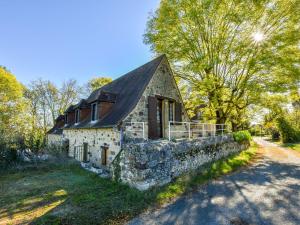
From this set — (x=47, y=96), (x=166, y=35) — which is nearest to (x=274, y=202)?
(x=166, y=35)

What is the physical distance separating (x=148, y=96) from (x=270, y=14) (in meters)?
11.4

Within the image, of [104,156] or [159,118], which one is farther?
[159,118]

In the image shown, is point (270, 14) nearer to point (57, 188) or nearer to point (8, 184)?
point (57, 188)

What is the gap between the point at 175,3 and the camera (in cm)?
1345

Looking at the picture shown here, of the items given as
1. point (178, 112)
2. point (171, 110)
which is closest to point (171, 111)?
point (171, 110)

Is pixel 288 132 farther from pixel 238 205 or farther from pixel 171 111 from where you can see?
pixel 238 205

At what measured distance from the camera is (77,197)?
20.8ft

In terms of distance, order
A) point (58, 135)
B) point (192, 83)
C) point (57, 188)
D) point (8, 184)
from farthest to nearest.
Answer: point (58, 135) < point (192, 83) < point (8, 184) < point (57, 188)

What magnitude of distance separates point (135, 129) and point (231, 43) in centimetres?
1072

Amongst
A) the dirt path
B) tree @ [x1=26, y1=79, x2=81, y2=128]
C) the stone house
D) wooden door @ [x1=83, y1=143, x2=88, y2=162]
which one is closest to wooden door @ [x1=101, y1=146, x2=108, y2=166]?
the stone house

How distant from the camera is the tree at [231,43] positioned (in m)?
12.4

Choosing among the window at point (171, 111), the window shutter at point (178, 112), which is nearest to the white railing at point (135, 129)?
the window at point (171, 111)

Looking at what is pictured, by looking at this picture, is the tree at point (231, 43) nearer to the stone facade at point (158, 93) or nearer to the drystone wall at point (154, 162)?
the stone facade at point (158, 93)

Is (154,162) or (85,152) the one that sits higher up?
(154,162)
